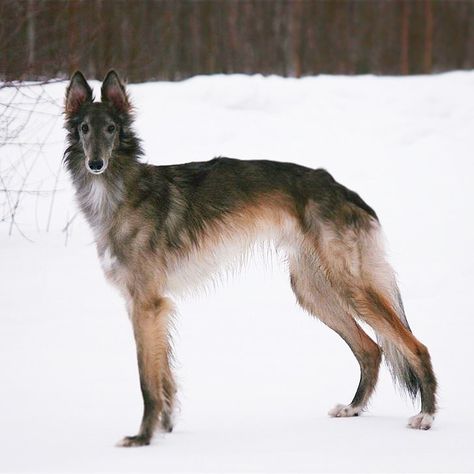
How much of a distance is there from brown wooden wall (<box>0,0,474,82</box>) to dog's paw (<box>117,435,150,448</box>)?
768 cm

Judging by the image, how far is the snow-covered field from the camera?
5.24 m

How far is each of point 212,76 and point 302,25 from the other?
2.14m

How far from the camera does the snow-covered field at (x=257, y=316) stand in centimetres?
524

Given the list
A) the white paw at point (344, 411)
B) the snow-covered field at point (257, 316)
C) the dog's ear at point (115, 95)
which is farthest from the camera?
the white paw at point (344, 411)

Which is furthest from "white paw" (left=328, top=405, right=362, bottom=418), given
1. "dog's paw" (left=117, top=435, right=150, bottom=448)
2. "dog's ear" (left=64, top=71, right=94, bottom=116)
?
"dog's ear" (left=64, top=71, right=94, bottom=116)

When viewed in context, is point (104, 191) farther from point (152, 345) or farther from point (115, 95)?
point (152, 345)

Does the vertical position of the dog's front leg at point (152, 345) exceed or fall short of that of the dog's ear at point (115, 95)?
it falls short

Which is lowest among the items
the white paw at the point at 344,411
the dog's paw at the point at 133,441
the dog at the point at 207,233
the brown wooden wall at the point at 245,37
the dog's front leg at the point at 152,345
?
the dog's paw at the point at 133,441

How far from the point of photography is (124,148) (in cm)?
586

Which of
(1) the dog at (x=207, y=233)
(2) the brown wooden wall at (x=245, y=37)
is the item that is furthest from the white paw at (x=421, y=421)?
(2) the brown wooden wall at (x=245, y=37)

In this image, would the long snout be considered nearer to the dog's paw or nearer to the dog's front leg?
the dog's front leg

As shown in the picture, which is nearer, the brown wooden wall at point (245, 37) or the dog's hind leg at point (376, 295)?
the dog's hind leg at point (376, 295)

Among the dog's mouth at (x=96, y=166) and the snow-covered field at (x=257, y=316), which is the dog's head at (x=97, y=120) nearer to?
the dog's mouth at (x=96, y=166)

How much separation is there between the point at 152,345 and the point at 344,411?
1.40m
